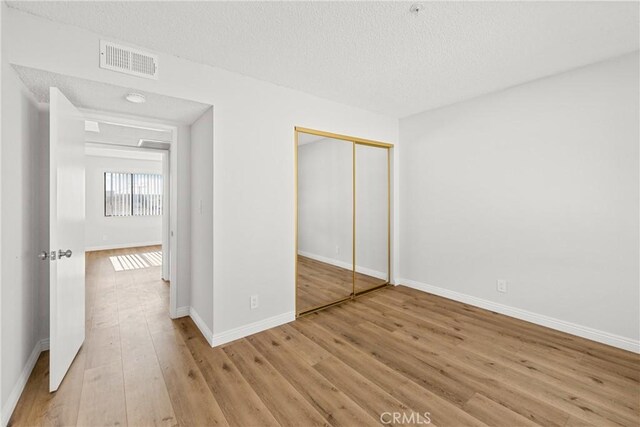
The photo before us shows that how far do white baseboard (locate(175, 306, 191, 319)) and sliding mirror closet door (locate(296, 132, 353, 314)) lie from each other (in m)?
1.23

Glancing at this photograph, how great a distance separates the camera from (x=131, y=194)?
7.70 m

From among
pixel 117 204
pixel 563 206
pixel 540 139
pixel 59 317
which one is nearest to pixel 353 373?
pixel 59 317

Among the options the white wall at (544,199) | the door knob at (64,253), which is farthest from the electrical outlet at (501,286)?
the door knob at (64,253)

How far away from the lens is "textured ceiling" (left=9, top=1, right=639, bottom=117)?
1.79 meters

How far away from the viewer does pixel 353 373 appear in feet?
6.93

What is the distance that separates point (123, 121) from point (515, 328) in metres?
4.26

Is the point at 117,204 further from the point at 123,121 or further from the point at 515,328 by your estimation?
the point at 515,328

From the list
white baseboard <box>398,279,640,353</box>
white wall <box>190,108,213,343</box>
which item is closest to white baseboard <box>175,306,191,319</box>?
white wall <box>190,108,213,343</box>

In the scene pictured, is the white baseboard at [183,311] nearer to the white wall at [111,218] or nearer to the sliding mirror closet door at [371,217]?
the sliding mirror closet door at [371,217]

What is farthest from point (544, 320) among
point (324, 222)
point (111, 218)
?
point (111, 218)

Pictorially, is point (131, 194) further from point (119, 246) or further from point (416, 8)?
point (416, 8)

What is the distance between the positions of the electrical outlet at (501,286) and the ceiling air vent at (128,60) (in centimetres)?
386

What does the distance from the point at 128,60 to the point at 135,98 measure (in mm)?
290

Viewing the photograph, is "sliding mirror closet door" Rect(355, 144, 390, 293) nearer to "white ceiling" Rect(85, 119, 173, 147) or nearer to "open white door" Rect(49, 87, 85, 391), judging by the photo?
"white ceiling" Rect(85, 119, 173, 147)
